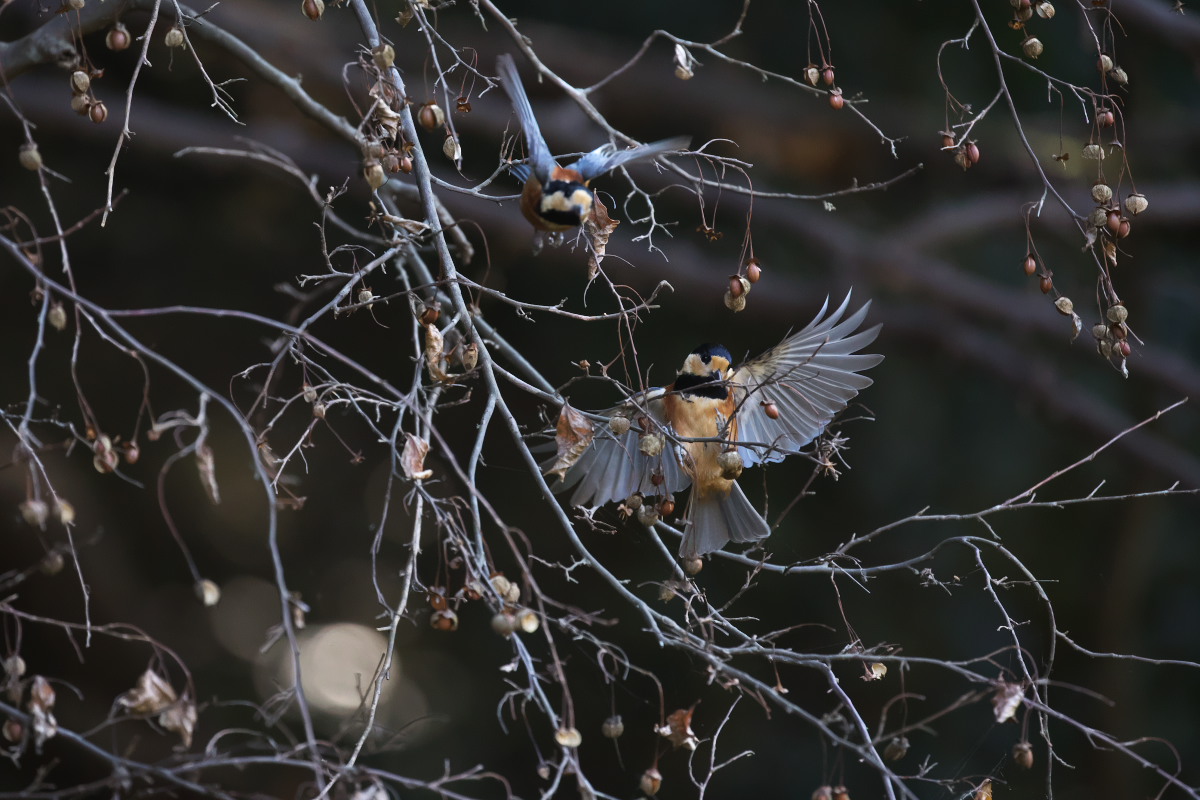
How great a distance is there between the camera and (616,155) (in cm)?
194

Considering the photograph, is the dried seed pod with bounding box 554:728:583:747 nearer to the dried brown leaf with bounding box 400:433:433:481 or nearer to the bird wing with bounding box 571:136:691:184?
the dried brown leaf with bounding box 400:433:433:481

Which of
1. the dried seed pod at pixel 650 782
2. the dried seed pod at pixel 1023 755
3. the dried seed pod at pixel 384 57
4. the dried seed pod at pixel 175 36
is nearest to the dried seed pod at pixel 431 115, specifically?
the dried seed pod at pixel 384 57

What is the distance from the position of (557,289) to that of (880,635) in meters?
2.39

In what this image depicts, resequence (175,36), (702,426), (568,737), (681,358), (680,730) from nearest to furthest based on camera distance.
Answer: (568,737) → (680,730) → (175,36) → (702,426) → (681,358)

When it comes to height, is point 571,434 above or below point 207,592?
below

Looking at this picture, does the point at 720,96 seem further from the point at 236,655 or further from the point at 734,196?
the point at 236,655

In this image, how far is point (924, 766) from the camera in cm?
184

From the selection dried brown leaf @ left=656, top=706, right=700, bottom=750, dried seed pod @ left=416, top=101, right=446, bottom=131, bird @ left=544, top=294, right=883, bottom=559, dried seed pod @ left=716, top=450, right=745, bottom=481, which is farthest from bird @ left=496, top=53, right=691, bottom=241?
dried brown leaf @ left=656, top=706, right=700, bottom=750

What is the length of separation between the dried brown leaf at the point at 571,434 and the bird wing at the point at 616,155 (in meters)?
0.42

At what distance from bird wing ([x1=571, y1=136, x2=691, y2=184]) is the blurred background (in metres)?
2.87

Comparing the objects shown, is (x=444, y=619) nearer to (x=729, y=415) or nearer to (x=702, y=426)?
(x=729, y=415)

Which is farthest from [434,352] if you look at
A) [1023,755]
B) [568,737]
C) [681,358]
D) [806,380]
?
[681,358]

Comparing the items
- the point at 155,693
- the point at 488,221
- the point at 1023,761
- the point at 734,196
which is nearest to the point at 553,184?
the point at 155,693

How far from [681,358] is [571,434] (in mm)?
3794
